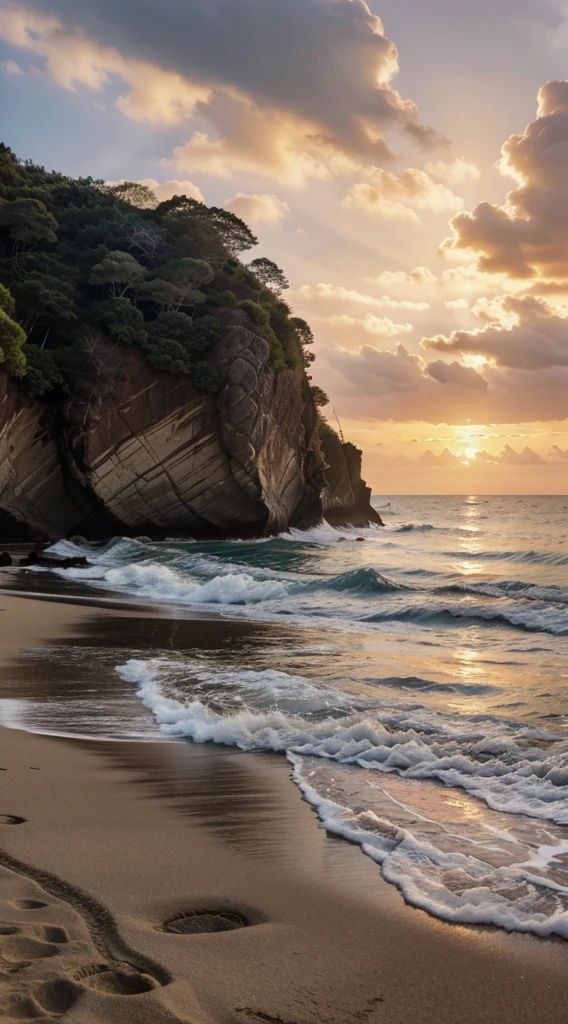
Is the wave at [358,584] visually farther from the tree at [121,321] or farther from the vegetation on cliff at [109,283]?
the tree at [121,321]

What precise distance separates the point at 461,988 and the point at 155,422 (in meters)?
33.4

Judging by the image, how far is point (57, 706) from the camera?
695 cm

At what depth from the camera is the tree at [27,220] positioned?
33844 millimetres

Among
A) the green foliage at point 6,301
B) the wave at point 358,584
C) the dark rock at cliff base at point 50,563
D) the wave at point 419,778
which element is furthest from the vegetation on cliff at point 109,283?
the wave at point 419,778

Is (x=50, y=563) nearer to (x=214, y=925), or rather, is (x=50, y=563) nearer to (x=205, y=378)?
(x=205, y=378)

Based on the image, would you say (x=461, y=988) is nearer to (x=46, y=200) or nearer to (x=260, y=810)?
(x=260, y=810)

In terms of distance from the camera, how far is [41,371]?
1253 inches

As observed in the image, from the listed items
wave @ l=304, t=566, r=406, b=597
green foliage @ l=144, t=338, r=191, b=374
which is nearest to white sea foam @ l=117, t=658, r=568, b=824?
wave @ l=304, t=566, r=406, b=597

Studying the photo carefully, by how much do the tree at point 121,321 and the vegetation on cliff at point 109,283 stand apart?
5 centimetres

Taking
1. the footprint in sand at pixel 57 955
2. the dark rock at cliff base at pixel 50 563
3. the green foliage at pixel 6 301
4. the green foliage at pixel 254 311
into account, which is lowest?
the dark rock at cliff base at pixel 50 563

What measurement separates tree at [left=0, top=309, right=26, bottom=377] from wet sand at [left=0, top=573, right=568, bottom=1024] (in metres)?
26.8

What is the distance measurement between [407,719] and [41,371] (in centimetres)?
2852

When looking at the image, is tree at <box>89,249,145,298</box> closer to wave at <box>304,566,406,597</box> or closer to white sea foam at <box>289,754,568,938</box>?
wave at <box>304,566,406,597</box>

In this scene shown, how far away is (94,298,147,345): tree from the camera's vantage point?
34719 mm
